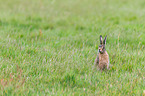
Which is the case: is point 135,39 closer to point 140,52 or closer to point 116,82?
point 140,52

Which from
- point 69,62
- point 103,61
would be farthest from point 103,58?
point 69,62

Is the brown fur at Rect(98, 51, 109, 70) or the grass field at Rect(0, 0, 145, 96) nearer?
the grass field at Rect(0, 0, 145, 96)

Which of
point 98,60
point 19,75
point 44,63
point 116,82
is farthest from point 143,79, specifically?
point 19,75

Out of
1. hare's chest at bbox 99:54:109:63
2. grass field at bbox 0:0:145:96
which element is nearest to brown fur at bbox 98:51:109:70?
hare's chest at bbox 99:54:109:63

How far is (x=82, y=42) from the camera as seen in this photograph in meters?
7.48

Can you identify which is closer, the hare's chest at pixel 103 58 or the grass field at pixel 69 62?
the grass field at pixel 69 62

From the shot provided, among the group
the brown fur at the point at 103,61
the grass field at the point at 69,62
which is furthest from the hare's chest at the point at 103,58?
the grass field at the point at 69,62

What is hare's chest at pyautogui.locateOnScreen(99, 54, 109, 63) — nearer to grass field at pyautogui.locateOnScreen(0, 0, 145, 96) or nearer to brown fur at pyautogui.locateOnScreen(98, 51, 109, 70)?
brown fur at pyautogui.locateOnScreen(98, 51, 109, 70)

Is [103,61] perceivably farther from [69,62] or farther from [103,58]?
[69,62]

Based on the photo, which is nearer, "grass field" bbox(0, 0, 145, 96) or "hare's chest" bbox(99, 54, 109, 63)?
"grass field" bbox(0, 0, 145, 96)

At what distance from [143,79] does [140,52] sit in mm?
1702

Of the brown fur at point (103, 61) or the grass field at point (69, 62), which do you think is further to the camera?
the brown fur at point (103, 61)

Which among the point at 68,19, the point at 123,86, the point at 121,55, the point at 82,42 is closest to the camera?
the point at 123,86

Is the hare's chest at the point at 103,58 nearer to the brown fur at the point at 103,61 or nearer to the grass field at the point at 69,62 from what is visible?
the brown fur at the point at 103,61
